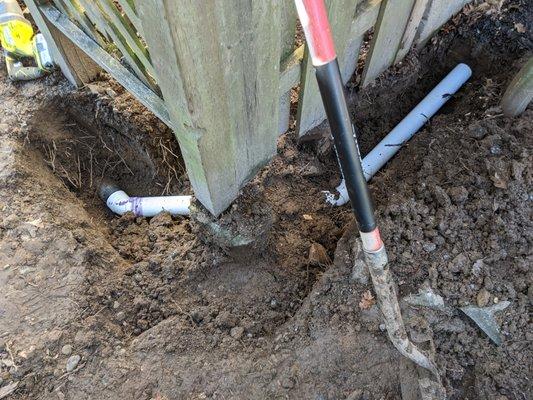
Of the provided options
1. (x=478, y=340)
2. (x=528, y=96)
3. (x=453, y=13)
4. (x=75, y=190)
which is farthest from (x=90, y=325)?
(x=453, y=13)

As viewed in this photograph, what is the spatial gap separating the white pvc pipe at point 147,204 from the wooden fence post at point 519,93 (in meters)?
1.45

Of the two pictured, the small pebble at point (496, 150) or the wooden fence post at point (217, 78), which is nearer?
the wooden fence post at point (217, 78)

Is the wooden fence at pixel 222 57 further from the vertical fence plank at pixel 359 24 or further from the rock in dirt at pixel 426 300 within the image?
the rock in dirt at pixel 426 300

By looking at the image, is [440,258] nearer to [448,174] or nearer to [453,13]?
[448,174]

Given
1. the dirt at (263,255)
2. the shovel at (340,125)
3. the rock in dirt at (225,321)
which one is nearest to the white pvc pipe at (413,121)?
the dirt at (263,255)

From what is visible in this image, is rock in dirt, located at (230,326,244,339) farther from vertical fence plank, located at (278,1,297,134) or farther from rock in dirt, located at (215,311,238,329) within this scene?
vertical fence plank, located at (278,1,297,134)

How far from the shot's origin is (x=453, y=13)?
7.64ft

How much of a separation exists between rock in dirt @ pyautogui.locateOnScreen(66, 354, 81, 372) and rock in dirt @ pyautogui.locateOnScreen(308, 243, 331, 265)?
948 mm

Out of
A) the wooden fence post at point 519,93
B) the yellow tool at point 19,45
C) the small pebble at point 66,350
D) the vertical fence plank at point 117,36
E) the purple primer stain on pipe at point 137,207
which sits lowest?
the small pebble at point 66,350

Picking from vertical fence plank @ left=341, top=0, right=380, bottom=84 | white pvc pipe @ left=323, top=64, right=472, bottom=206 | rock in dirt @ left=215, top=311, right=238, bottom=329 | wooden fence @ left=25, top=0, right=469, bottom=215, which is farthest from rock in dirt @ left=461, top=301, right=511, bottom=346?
vertical fence plank @ left=341, top=0, right=380, bottom=84

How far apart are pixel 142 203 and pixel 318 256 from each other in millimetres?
871

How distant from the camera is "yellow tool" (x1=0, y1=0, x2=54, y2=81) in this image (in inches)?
87.8

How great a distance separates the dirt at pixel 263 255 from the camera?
1.61 m

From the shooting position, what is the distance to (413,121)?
2.29m
